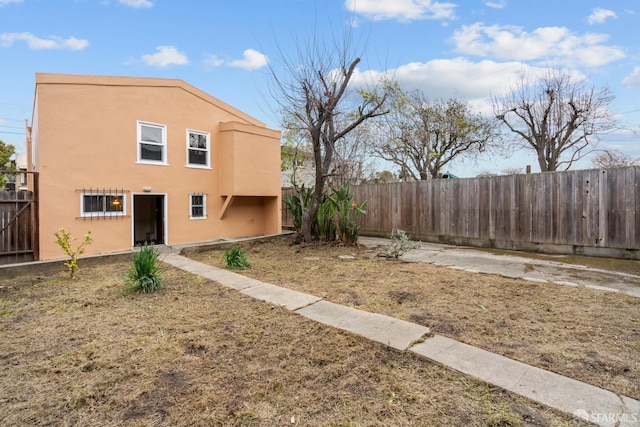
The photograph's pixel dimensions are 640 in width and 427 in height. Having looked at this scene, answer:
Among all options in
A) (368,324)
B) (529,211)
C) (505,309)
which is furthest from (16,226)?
(529,211)

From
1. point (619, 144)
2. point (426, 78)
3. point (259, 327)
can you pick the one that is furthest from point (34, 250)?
point (619, 144)

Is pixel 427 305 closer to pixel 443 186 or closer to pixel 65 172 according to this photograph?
pixel 443 186

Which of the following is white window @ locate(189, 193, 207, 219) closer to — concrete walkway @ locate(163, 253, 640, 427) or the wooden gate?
the wooden gate

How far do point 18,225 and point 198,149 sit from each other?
457cm

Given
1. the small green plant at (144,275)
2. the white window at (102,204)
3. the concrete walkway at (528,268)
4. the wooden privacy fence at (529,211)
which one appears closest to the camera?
the small green plant at (144,275)

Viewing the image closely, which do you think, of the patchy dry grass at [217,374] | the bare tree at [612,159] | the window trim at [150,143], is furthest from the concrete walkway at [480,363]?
the bare tree at [612,159]

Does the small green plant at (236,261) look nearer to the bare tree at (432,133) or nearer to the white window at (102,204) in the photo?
the white window at (102,204)

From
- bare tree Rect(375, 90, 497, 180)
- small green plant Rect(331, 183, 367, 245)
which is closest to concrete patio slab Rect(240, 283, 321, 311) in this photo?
small green plant Rect(331, 183, 367, 245)

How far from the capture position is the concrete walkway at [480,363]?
2061 mm

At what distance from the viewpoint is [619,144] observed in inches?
539

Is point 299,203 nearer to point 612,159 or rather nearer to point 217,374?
point 217,374

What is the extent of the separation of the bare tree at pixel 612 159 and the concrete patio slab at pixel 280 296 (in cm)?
1603

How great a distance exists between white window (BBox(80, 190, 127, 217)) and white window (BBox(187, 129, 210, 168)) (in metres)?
2.15

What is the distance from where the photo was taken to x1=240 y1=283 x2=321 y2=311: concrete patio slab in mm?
4281
